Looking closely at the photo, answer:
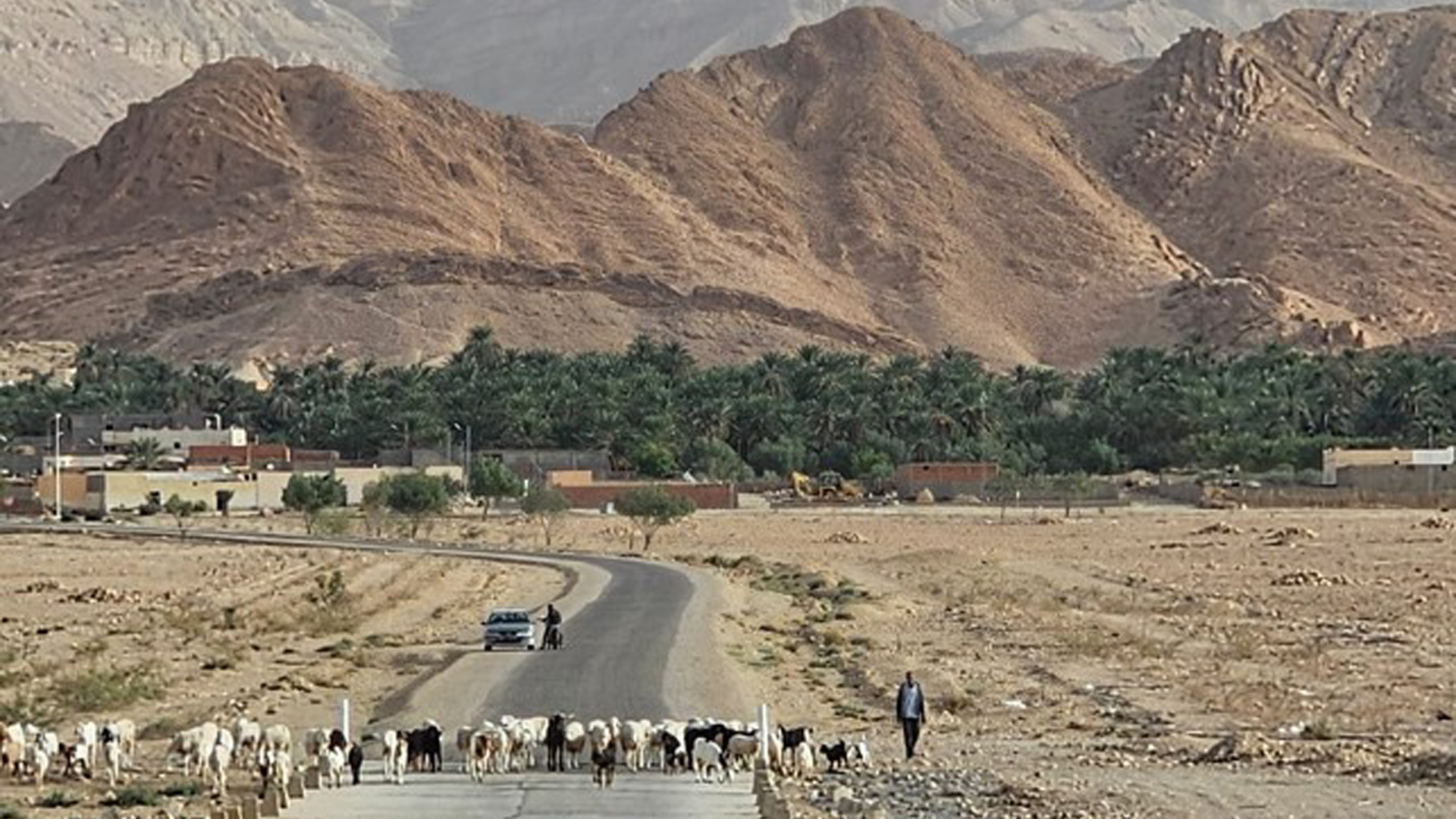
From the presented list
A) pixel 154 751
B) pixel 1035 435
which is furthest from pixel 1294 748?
pixel 1035 435

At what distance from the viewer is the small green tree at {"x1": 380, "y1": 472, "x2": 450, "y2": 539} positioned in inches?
4599

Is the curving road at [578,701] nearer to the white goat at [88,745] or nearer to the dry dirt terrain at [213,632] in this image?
the dry dirt terrain at [213,632]

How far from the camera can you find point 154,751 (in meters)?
34.0

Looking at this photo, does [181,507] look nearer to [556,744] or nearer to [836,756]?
[556,744]

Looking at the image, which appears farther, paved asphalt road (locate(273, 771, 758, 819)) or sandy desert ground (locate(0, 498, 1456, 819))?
sandy desert ground (locate(0, 498, 1456, 819))

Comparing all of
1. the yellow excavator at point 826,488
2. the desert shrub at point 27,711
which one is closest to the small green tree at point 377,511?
the yellow excavator at point 826,488

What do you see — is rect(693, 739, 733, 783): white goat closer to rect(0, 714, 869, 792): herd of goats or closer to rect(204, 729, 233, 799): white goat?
rect(0, 714, 869, 792): herd of goats

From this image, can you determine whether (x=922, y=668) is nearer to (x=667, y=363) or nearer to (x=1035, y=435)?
(x=1035, y=435)

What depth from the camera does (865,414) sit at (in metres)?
155

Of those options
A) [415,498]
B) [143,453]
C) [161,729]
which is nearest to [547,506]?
[415,498]

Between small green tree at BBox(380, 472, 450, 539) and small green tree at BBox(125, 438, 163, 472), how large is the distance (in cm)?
3176

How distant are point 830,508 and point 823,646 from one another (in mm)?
79903

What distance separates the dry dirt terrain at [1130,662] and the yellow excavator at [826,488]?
37703mm

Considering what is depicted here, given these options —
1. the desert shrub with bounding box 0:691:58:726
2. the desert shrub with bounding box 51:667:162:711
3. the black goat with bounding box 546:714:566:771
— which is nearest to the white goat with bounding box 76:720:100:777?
the desert shrub with bounding box 0:691:58:726
